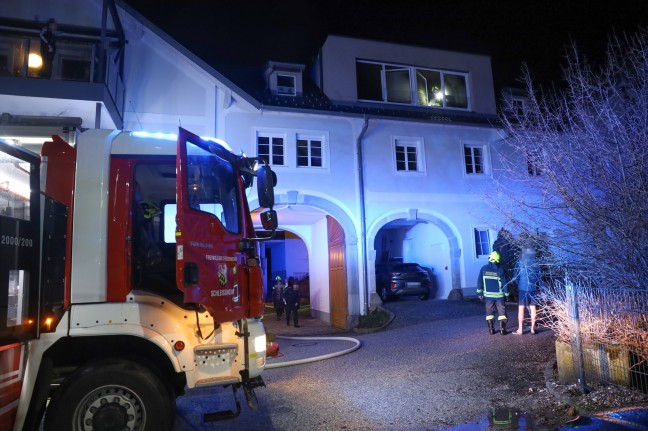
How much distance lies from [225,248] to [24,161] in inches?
70.9

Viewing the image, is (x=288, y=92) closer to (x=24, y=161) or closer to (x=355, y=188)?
(x=355, y=188)

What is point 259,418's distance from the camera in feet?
17.3

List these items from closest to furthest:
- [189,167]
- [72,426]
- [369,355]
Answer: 1. [72,426]
2. [189,167]
3. [369,355]

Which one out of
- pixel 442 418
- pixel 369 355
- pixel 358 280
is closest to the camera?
pixel 442 418

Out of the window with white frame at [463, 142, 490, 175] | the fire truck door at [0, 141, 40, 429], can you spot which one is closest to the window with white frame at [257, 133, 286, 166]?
the window with white frame at [463, 142, 490, 175]

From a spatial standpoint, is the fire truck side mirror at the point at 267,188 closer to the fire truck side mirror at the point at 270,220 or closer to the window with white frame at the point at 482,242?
the fire truck side mirror at the point at 270,220

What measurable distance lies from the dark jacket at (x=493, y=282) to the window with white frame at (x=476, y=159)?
726 centimetres

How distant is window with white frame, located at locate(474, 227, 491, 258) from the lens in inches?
614

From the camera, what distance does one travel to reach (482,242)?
1569 cm

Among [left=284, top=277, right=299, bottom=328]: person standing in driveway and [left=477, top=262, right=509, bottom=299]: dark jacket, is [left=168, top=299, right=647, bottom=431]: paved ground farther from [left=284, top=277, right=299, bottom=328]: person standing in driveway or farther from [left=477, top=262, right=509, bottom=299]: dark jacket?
[left=284, top=277, right=299, bottom=328]: person standing in driveway

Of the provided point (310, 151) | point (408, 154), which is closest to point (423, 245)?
point (408, 154)

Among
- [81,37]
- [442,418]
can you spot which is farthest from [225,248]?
[81,37]

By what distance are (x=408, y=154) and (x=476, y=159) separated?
2.80 m

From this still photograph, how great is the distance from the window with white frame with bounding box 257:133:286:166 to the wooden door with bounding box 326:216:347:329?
8.86ft
